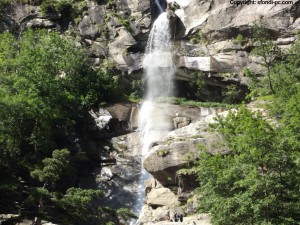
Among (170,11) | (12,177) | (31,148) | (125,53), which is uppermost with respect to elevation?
(170,11)

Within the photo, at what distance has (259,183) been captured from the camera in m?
14.1

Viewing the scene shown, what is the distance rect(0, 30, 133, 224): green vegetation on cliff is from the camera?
19594 mm

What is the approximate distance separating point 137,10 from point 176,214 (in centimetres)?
3228

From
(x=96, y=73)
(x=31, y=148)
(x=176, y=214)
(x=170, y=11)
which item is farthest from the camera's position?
(x=170, y=11)

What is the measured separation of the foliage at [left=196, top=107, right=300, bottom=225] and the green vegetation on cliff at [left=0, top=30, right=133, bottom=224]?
21.6ft

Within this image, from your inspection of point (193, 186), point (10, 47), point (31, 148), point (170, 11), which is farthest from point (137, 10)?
point (193, 186)

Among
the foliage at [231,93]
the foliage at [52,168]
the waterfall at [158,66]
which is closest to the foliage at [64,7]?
the waterfall at [158,66]

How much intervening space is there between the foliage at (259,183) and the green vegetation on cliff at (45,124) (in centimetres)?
658

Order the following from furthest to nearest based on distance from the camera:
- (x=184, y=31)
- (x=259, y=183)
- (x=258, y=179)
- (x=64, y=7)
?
(x=64, y=7), (x=184, y=31), (x=258, y=179), (x=259, y=183)

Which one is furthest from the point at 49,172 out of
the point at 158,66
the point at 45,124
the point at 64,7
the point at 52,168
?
the point at 64,7

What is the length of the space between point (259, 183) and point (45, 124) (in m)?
19.7

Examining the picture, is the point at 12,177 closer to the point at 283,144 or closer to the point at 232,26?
the point at 283,144

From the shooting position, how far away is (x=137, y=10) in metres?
48.1

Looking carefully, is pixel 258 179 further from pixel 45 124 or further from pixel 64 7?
pixel 64 7
